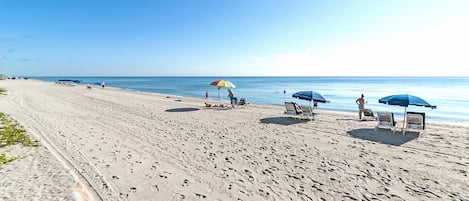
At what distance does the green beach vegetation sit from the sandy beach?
0.25m

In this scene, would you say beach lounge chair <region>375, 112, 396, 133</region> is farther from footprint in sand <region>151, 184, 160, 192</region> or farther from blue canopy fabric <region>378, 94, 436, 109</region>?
footprint in sand <region>151, 184, 160, 192</region>

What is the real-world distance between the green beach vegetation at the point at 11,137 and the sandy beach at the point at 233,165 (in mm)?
250

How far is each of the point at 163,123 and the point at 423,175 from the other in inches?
355

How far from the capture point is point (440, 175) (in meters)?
5.18

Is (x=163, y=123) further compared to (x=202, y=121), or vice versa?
(x=202, y=121)

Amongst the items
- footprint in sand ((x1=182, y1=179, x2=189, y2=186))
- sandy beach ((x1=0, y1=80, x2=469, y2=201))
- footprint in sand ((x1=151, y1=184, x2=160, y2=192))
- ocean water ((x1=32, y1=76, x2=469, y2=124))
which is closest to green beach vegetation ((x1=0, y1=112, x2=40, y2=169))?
sandy beach ((x1=0, y1=80, x2=469, y2=201))

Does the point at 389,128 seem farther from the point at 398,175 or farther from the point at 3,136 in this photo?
the point at 3,136

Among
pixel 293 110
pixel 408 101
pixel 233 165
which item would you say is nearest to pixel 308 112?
pixel 293 110

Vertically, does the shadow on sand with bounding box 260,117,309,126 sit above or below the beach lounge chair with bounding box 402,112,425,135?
below

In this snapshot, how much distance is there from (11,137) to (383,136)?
12384mm

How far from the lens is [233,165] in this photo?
5.59m

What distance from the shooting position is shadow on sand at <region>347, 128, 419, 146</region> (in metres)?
7.88

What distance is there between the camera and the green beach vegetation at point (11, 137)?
18.1ft

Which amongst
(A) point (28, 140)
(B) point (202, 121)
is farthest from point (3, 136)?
(B) point (202, 121)
